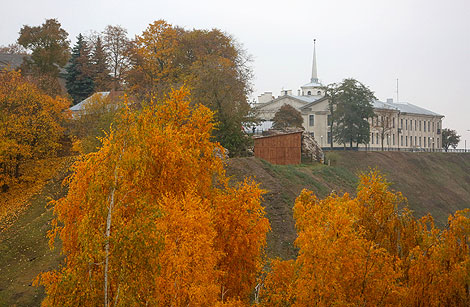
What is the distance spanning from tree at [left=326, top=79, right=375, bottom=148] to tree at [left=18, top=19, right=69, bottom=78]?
35719 millimetres

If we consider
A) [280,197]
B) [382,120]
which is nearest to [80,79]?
[280,197]

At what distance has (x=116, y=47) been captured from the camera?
66.3 metres

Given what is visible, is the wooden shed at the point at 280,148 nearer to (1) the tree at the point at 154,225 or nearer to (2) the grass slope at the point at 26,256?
(2) the grass slope at the point at 26,256

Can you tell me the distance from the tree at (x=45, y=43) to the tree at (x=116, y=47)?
6.60m

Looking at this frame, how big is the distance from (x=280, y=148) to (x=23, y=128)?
20.3 m

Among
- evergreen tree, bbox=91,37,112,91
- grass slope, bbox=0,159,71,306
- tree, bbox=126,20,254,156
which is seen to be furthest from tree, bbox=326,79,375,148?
grass slope, bbox=0,159,71,306

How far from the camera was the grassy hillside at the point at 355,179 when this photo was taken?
32.5 meters

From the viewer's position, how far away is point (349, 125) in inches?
2808

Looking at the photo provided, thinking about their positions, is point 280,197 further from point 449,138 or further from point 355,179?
point 449,138

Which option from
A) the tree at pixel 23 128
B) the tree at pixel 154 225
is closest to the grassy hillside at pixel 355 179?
the tree at pixel 154 225

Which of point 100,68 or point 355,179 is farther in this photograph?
point 100,68

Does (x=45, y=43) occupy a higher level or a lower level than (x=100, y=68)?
higher

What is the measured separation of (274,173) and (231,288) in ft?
71.2

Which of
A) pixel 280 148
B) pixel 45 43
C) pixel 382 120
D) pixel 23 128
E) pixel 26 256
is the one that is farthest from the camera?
pixel 382 120
